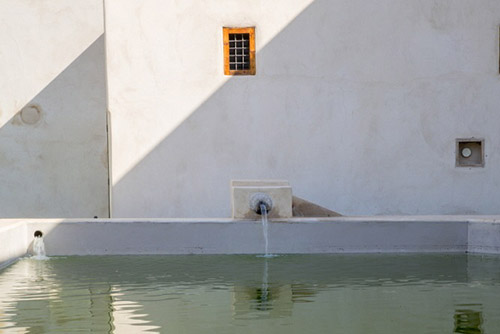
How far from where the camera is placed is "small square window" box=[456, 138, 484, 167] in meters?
9.51

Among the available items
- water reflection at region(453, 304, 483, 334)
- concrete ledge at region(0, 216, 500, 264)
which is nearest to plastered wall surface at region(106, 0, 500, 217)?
concrete ledge at region(0, 216, 500, 264)

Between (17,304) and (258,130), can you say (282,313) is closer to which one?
(17,304)

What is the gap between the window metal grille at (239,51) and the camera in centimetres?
940

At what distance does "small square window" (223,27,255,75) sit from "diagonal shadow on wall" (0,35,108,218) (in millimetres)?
3077

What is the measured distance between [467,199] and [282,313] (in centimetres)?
494

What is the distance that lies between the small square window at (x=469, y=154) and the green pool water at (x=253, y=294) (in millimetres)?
2284

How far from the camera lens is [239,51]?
941 cm

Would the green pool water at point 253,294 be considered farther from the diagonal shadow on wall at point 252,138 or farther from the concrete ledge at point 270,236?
the diagonal shadow on wall at point 252,138

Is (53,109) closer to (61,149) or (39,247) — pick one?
(61,149)

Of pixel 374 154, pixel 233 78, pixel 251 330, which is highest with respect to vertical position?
pixel 233 78

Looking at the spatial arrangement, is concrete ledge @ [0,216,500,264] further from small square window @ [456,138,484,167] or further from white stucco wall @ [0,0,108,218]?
white stucco wall @ [0,0,108,218]

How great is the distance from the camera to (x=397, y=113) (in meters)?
9.48

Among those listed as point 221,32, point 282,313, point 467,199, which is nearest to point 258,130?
point 221,32

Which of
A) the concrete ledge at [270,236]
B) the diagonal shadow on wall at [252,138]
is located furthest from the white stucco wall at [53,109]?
the concrete ledge at [270,236]
